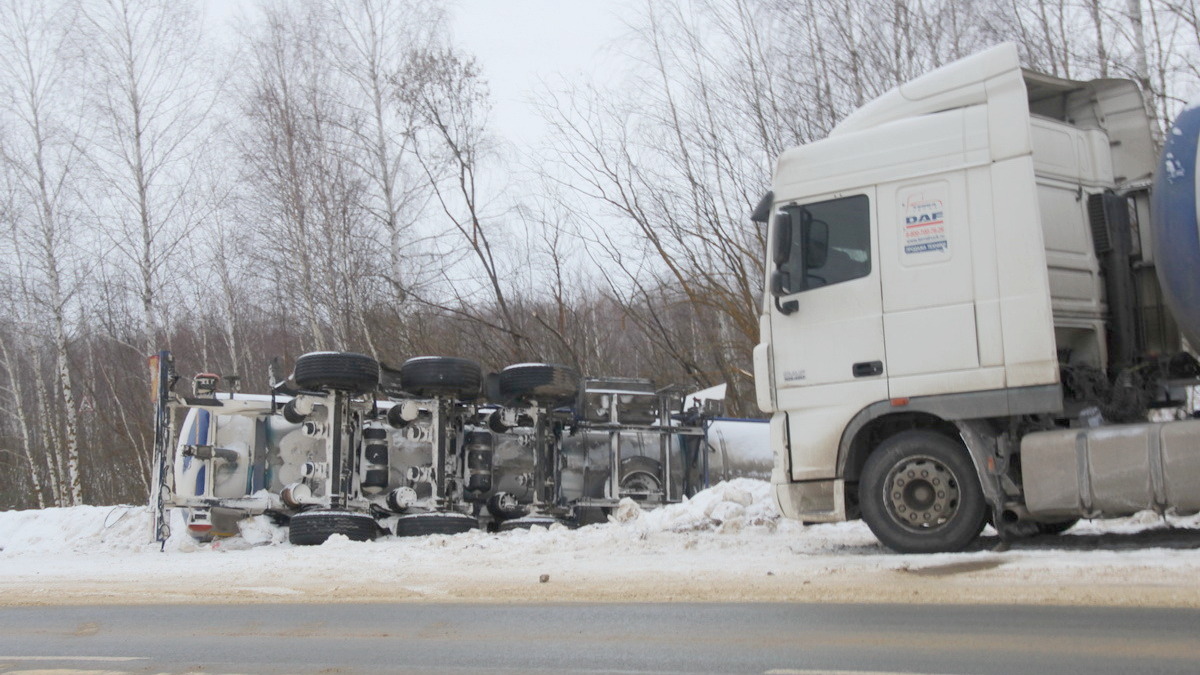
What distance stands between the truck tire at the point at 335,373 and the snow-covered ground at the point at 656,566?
5.99 feet

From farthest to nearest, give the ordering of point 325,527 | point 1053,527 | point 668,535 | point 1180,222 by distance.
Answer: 1. point 325,527
2. point 668,535
3. point 1053,527
4. point 1180,222

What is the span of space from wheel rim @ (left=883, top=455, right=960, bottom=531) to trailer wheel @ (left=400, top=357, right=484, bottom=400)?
237 inches

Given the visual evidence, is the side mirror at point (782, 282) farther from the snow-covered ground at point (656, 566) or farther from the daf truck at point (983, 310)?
the snow-covered ground at point (656, 566)

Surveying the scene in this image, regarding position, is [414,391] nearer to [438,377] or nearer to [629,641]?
[438,377]

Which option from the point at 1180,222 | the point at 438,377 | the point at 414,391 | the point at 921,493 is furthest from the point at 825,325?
the point at 414,391

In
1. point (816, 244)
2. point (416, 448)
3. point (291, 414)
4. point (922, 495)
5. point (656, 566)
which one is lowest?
point (656, 566)

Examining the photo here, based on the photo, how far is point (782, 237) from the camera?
8805mm

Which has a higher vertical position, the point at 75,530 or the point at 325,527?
the point at 325,527

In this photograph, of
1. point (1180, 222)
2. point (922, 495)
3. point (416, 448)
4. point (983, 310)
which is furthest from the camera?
point (416, 448)

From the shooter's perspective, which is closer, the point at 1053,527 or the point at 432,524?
the point at 1053,527

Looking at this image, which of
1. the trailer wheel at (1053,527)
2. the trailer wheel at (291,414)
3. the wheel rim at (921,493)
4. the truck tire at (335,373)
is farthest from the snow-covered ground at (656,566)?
the truck tire at (335,373)

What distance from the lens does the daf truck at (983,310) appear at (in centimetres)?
788

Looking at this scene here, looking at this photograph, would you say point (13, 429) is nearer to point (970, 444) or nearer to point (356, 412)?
point (356, 412)

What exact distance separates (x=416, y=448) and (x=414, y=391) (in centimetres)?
86
